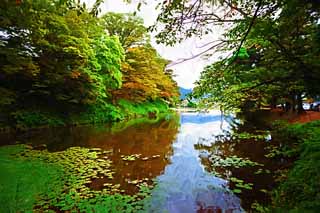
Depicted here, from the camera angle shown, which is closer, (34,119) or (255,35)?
(255,35)

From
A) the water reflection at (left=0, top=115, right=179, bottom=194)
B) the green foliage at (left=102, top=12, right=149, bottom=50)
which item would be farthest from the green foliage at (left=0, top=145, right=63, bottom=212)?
the green foliage at (left=102, top=12, right=149, bottom=50)

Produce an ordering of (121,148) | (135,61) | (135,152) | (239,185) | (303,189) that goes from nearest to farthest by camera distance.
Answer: (303,189) → (239,185) → (135,152) → (121,148) → (135,61)

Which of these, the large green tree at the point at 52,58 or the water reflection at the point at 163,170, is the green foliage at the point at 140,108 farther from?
the water reflection at the point at 163,170

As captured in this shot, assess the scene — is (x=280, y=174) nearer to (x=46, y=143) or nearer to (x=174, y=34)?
(x=174, y=34)

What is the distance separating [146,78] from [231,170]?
17804 millimetres

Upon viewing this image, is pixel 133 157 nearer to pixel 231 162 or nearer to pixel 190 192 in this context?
pixel 231 162

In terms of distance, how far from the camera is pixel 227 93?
195 inches

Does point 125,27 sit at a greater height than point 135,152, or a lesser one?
greater

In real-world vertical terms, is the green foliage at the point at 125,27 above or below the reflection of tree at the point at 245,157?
above

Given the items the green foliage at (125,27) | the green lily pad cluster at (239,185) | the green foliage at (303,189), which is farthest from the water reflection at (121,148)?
the green foliage at (125,27)

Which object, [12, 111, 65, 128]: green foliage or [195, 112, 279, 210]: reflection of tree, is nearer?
[195, 112, 279, 210]: reflection of tree

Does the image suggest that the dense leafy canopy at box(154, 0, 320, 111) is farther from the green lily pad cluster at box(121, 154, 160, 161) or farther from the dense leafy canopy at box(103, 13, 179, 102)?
the dense leafy canopy at box(103, 13, 179, 102)

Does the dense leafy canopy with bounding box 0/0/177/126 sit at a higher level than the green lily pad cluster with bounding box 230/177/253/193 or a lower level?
higher

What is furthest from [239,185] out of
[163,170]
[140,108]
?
[140,108]
